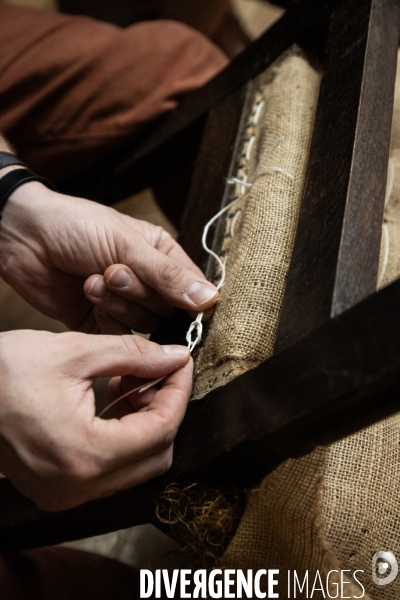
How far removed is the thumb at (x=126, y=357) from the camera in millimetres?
518

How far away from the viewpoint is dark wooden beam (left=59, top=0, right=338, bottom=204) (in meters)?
0.78

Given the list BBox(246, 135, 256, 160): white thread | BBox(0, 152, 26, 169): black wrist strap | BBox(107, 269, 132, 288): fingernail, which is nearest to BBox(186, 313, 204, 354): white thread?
BBox(107, 269, 132, 288): fingernail

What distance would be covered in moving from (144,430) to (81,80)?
0.67 meters

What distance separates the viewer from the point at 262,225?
0.62 meters

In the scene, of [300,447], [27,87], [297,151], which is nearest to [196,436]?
[300,447]

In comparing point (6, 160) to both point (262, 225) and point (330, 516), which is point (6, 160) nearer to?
point (262, 225)

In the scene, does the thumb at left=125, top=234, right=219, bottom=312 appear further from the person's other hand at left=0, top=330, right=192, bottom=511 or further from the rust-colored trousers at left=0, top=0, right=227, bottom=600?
the rust-colored trousers at left=0, top=0, right=227, bottom=600

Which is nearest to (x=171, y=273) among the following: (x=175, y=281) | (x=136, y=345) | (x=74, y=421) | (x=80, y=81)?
(x=175, y=281)

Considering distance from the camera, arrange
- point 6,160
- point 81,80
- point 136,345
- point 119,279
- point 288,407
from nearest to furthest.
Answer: point 288,407
point 136,345
point 119,279
point 6,160
point 81,80

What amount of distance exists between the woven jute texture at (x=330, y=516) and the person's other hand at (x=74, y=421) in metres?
0.11

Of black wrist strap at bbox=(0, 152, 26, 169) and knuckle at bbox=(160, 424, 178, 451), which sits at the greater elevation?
black wrist strap at bbox=(0, 152, 26, 169)

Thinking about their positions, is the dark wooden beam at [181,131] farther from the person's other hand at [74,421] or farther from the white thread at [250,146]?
the person's other hand at [74,421]

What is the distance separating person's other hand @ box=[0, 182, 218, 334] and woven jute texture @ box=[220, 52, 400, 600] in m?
0.22

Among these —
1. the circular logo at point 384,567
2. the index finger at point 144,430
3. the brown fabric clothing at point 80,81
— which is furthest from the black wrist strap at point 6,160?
the circular logo at point 384,567
